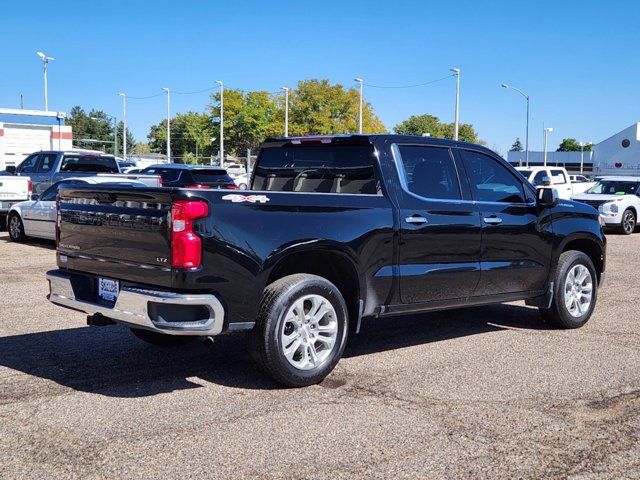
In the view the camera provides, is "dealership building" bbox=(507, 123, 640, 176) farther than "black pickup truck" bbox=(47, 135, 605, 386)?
Yes

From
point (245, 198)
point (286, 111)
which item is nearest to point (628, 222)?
point (245, 198)

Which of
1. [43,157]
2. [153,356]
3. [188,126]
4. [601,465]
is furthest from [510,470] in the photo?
[188,126]

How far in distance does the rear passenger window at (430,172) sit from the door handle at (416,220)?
0.24 metres

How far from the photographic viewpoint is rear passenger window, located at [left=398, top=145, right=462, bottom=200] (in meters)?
6.49

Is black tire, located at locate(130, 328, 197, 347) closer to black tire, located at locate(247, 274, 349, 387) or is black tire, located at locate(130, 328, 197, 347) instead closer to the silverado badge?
black tire, located at locate(247, 274, 349, 387)

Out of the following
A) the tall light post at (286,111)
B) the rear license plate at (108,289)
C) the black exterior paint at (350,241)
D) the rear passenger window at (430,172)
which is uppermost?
the tall light post at (286,111)

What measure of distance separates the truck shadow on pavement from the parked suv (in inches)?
539

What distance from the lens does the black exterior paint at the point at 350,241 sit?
5.13 m

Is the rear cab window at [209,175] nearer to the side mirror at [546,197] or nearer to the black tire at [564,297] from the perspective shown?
the black tire at [564,297]

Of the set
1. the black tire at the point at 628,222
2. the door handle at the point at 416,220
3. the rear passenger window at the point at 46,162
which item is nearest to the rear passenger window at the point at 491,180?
the door handle at the point at 416,220

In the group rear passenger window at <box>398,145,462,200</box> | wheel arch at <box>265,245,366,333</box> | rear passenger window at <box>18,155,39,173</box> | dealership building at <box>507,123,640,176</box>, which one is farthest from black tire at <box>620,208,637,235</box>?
dealership building at <box>507,123,640,176</box>

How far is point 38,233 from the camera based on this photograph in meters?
15.5

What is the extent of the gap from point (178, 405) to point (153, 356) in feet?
4.76

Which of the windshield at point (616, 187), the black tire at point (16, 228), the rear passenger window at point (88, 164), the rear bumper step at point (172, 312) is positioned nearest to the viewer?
the rear bumper step at point (172, 312)
